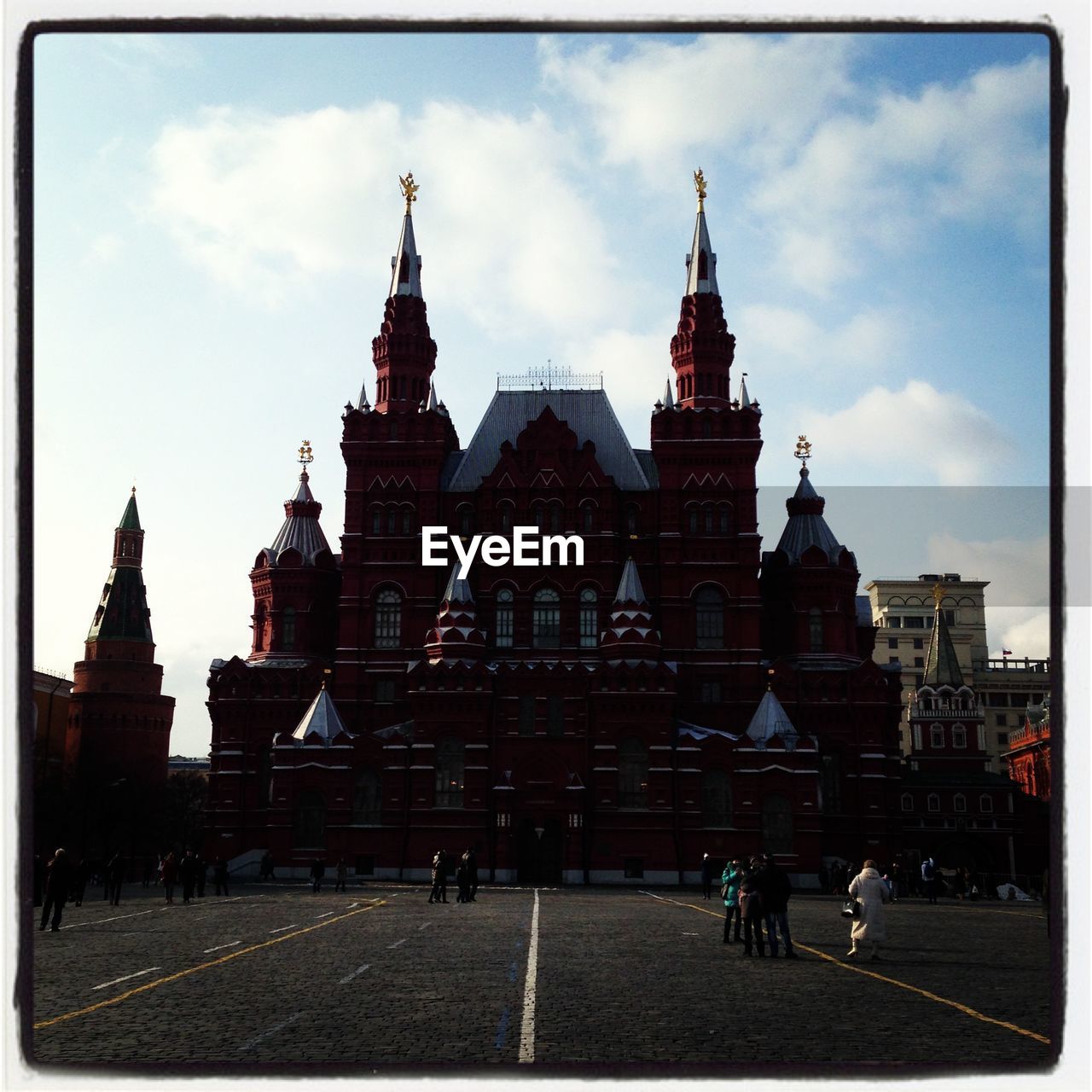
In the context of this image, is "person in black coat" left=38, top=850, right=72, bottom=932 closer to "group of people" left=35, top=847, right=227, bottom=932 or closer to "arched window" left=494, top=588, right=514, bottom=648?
"group of people" left=35, top=847, right=227, bottom=932

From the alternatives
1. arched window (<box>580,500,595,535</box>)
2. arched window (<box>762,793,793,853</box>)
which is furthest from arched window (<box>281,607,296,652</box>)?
arched window (<box>762,793,793,853</box>)

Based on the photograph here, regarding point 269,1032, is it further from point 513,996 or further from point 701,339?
point 701,339

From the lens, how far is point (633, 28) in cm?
998

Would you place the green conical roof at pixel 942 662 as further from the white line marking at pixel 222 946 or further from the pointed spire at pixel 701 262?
the white line marking at pixel 222 946

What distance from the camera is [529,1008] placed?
51.6ft

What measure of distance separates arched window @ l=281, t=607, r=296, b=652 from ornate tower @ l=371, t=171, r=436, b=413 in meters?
12.4

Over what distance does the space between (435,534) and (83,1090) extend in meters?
56.2

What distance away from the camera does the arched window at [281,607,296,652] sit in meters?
74.2

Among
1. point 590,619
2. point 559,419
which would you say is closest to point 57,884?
point 590,619

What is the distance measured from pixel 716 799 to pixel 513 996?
4998 centimetres

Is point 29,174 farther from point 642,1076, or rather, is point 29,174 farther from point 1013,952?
point 1013,952

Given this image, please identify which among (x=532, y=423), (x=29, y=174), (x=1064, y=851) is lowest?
(x=1064, y=851)

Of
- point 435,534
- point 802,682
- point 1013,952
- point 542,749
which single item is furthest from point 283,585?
point 1013,952

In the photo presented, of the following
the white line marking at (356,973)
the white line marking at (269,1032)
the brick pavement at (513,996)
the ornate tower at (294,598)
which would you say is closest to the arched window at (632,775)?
the ornate tower at (294,598)
